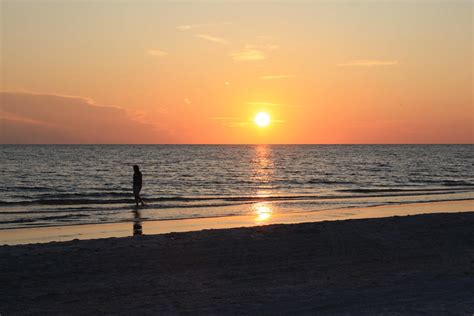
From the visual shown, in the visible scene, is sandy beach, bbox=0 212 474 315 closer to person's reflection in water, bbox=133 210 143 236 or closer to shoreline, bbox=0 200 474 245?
person's reflection in water, bbox=133 210 143 236

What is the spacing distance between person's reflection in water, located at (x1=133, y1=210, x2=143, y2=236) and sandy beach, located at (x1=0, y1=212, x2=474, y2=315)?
3063mm

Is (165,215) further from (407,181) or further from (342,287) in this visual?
(407,181)

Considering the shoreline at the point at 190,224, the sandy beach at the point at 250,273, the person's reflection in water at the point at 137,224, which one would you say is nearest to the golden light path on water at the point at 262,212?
the shoreline at the point at 190,224

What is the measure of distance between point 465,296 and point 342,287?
193 centimetres

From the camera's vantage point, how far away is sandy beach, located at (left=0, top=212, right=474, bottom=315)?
27.2 ft

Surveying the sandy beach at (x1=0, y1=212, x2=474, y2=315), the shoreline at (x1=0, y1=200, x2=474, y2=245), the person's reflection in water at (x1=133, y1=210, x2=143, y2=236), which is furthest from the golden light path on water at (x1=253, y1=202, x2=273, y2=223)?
the sandy beach at (x1=0, y1=212, x2=474, y2=315)

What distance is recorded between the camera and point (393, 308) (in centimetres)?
802

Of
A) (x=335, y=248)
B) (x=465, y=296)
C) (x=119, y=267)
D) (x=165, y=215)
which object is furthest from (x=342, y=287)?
(x=165, y=215)

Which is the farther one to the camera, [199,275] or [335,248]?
[335,248]

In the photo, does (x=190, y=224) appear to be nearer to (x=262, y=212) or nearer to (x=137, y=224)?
(x=137, y=224)

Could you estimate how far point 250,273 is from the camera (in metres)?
10.4

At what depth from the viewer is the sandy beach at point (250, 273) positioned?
27.2 ft

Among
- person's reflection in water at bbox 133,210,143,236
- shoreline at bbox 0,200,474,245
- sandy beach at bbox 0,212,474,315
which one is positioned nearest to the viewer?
sandy beach at bbox 0,212,474,315

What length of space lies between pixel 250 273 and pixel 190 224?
9238mm
